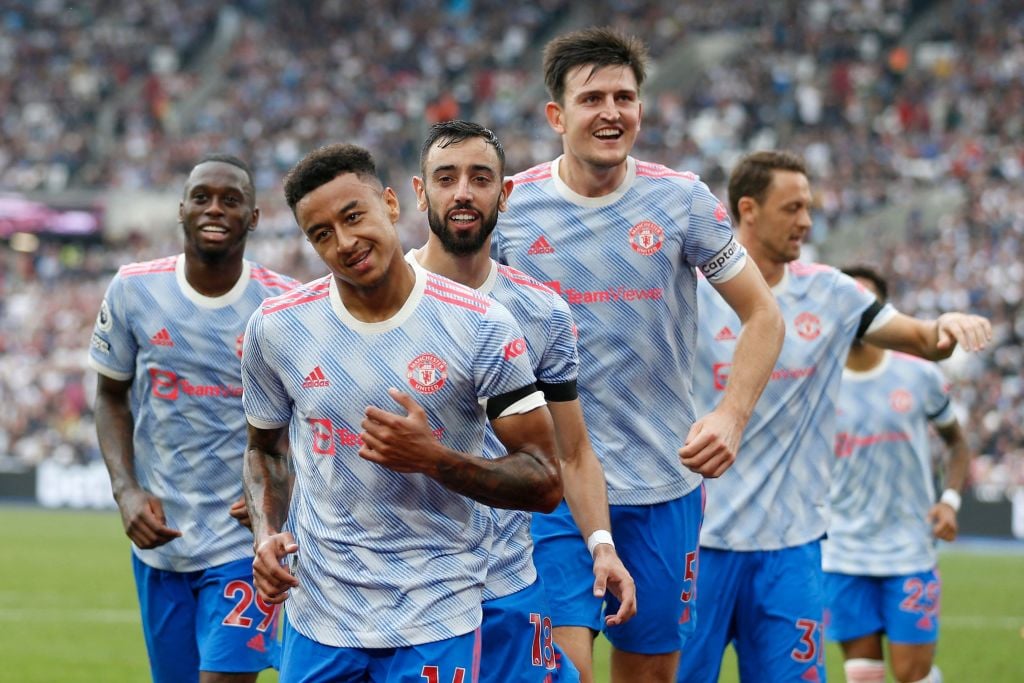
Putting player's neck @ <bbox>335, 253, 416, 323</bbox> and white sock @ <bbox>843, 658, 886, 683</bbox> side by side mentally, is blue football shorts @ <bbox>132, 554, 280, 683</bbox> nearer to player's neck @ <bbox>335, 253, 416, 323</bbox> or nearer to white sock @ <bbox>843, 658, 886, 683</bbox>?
player's neck @ <bbox>335, 253, 416, 323</bbox>

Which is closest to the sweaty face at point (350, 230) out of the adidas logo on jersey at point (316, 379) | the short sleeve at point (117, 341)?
the adidas logo on jersey at point (316, 379)

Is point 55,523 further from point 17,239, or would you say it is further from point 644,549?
point 644,549

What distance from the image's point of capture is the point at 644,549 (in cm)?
598

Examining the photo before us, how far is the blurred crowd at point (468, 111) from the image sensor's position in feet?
88.9

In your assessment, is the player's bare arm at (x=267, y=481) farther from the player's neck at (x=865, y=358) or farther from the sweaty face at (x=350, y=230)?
the player's neck at (x=865, y=358)

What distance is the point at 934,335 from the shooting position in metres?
6.43

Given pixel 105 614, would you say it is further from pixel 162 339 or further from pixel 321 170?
pixel 321 170

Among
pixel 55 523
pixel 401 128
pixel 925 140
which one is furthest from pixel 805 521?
pixel 401 128

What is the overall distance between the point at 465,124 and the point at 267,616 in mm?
Result: 2486

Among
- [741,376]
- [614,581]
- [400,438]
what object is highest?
[741,376]

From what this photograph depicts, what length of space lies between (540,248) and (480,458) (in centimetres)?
174

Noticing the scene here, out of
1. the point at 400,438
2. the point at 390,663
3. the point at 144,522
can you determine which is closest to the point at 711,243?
the point at 400,438

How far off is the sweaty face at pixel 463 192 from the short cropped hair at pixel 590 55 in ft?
3.00

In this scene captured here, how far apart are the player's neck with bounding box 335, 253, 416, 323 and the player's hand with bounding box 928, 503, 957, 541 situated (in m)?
5.04
